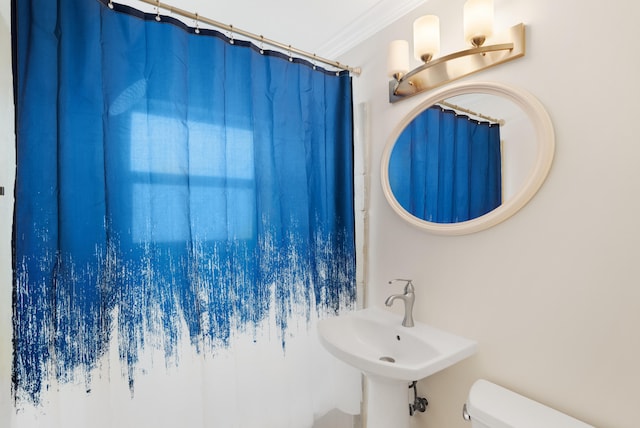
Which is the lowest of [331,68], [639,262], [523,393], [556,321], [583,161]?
[523,393]

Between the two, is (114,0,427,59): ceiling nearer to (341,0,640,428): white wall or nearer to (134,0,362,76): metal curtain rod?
(134,0,362,76): metal curtain rod

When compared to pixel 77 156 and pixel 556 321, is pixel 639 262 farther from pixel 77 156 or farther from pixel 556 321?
pixel 77 156

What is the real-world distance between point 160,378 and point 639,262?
1641 mm

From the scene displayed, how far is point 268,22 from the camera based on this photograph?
1.65m

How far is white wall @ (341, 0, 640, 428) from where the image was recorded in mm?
878

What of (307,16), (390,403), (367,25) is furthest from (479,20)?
(390,403)

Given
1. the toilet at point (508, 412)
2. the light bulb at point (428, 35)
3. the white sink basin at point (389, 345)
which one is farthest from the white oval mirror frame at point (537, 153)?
the toilet at point (508, 412)

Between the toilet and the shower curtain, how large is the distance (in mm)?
776

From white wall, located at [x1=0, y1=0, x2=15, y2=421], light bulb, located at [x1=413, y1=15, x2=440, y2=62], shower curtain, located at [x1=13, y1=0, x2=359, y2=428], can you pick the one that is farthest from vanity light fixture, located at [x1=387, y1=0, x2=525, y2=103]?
white wall, located at [x1=0, y1=0, x2=15, y2=421]

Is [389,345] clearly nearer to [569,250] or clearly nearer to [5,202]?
[569,250]

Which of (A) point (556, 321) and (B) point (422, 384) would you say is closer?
(A) point (556, 321)

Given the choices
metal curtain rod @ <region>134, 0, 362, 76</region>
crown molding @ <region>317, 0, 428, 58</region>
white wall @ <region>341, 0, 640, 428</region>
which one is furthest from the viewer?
crown molding @ <region>317, 0, 428, 58</region>

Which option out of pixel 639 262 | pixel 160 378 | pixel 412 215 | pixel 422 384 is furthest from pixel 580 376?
pixel 160 378

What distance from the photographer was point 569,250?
98 centimetres
